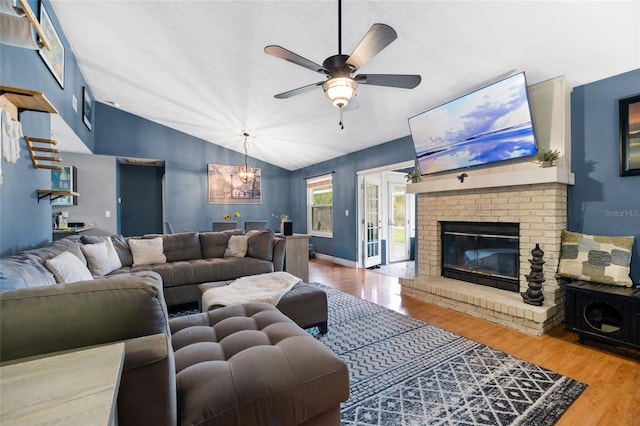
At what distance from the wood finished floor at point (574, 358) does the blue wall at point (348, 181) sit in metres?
2.21

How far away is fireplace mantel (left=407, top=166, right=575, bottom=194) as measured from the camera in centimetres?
264

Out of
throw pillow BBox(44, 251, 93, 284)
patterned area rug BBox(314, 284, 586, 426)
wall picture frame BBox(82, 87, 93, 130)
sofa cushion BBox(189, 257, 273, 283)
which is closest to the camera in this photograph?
patterned area rug BBox(314, 284, 586, 426)

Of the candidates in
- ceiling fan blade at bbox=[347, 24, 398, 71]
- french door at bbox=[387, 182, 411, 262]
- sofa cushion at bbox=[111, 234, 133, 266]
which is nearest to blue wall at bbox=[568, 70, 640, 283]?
ceiling fan blade at bbox=[347, 24, 398, 71]

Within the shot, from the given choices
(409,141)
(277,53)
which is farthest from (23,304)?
(409,141)

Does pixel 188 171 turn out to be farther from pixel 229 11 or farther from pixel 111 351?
pixel 111 351

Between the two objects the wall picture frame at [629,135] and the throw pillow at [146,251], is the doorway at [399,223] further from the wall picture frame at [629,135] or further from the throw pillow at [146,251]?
the throw pillow at [146,251]

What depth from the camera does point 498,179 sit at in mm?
2998

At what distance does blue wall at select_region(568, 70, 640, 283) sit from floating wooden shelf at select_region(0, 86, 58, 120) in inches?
175

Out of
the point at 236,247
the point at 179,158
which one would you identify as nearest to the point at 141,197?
the point at 179,158

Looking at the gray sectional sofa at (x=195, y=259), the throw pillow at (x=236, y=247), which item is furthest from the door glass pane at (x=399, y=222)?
the throw pillow at (x=236, y=247)

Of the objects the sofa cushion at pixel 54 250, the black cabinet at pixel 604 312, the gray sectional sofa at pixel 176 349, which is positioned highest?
the sofa cushion at pixel 54 250

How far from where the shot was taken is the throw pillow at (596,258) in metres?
2.43

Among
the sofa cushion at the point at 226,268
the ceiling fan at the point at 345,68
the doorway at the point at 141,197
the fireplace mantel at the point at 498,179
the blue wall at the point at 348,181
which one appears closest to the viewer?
the ceiling fan at the point at 345,68

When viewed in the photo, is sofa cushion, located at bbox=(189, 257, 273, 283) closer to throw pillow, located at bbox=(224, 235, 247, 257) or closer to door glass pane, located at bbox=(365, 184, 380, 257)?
throw pillow, located at bbox=(224, 235, 247, 257)
